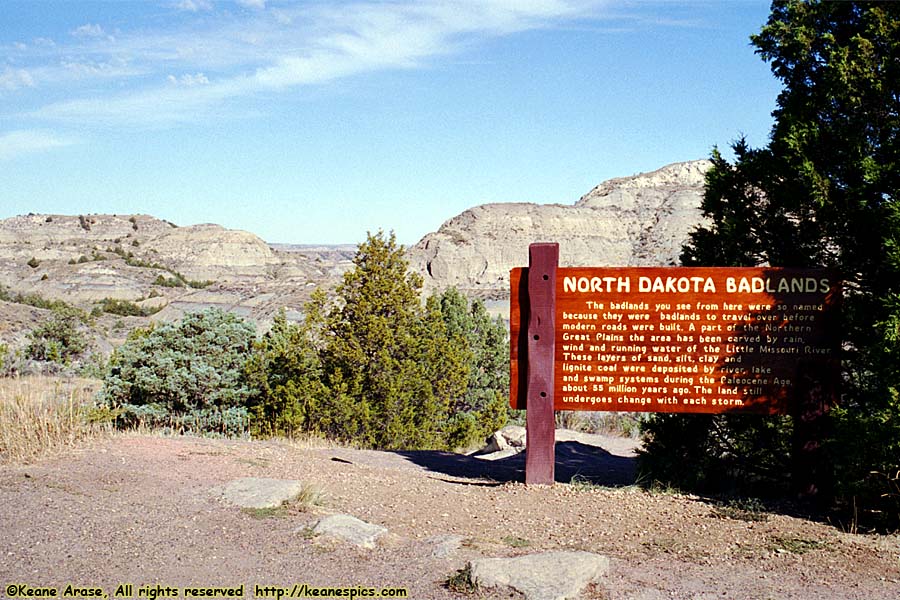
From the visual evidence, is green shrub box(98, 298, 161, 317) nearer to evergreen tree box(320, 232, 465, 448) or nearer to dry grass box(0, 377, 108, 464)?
evergreen tree box(320, 232, 465, 448)

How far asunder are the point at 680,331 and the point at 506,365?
13.2m

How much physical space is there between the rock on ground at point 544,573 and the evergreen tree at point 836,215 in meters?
2.82

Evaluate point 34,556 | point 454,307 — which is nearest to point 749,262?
point 34,556

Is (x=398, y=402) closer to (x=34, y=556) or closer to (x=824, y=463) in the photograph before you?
(x=824, y=463)

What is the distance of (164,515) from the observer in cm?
647

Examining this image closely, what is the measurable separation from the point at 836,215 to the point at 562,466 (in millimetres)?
5041

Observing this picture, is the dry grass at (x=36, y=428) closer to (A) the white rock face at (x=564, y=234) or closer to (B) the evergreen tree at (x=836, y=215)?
(B) the evergreen tree at (x=836, y=215)

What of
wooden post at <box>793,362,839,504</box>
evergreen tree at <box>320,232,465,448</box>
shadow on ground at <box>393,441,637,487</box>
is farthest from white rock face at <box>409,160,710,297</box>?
wooden post at <box>793,362,839,504</box>

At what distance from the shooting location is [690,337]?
8.06 meters

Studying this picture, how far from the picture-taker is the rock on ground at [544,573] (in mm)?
4945

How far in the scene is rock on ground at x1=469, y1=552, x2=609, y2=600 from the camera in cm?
495

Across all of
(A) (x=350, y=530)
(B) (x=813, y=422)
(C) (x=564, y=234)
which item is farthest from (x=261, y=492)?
(C) (x=564, y=234)

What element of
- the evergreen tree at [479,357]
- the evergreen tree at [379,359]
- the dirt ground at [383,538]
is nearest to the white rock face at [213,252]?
the evergreen tree at [479,357]

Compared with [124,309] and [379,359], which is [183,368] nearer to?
[379,359]
